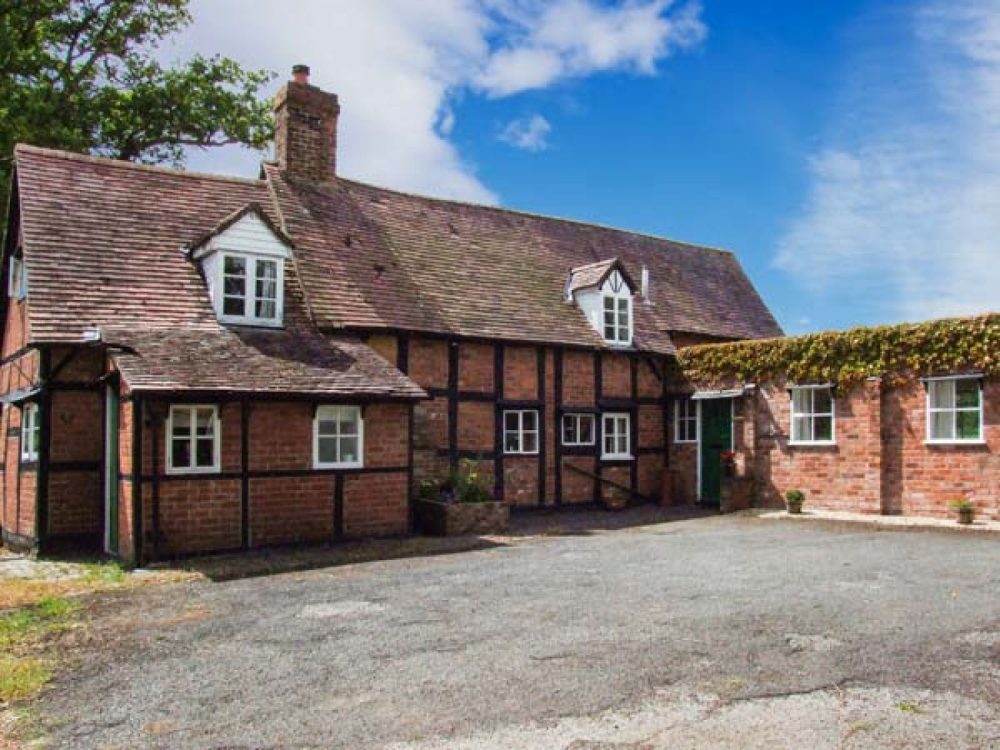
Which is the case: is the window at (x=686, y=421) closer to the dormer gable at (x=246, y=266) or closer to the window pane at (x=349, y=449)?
the window pane at (x=349, y=449)

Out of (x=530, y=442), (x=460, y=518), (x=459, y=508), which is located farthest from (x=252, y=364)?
(x=530, y=442)

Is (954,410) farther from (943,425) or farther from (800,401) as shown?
(800,401)

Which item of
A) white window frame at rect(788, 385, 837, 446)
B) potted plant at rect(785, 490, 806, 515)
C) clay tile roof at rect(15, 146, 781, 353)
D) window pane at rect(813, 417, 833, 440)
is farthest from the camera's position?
window pane at rect(813, 417, 833, 440)

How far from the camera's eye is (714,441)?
21.0 metres

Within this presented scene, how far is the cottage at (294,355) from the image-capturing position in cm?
1348

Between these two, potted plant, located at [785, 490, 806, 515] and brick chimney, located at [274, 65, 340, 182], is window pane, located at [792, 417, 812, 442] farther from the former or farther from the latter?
brick chimney, located at [274, 65, 340, 182]

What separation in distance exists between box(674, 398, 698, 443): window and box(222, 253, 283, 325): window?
1044 cm

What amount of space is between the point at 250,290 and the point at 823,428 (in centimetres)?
1215

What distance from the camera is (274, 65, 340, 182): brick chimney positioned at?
19.7m

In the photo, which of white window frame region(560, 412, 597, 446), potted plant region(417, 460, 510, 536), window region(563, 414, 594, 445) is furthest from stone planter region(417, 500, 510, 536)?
window region(563, 414, 594, 445)

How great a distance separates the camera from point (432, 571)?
38.6 feet

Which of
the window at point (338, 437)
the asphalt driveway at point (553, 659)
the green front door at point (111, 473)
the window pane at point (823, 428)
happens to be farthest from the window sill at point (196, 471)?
the window pane at point (823, 428)

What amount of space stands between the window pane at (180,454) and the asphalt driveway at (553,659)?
2.63m

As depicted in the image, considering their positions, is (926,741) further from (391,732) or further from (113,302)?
(113,302)
